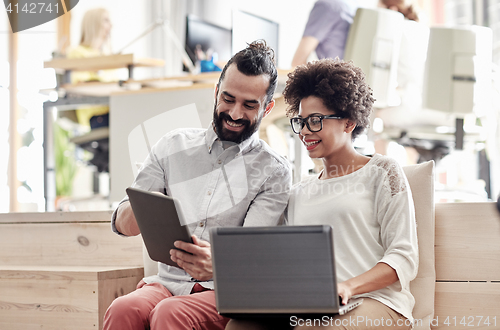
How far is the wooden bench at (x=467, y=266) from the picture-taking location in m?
1.23

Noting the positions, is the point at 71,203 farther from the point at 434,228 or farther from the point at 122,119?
the point at 434,228

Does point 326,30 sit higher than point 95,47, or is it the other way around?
point 95,47

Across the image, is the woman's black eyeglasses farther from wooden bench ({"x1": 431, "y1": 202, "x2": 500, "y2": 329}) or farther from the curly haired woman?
wooden bench ({"x1": 431, "y1": 202, "x2": 500, "y2": 329})

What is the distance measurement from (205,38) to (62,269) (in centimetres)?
211

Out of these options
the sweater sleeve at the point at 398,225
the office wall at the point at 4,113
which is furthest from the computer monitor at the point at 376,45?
the office wall at the point at 4,113

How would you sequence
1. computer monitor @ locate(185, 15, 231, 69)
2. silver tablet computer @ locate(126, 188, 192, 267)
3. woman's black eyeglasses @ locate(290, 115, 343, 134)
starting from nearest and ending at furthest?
silver tablet computer @ locate(126, 188, 192, 267) < woman's black eyeglasses @ locate(290, 115, 343, 134) < computer monitor @ locate(185, 15, 231, 69)

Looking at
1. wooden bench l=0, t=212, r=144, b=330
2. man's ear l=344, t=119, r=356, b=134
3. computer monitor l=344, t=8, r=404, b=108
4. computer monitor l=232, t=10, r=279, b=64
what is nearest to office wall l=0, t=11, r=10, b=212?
computer monitor l=232, t=10, r=279, b=64

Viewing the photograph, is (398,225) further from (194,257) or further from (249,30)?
(249,30)

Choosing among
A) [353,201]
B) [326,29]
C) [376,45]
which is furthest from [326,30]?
[353,201]

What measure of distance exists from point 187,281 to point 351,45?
5.51ft

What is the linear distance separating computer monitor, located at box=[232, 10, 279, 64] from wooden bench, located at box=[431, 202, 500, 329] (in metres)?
1.29

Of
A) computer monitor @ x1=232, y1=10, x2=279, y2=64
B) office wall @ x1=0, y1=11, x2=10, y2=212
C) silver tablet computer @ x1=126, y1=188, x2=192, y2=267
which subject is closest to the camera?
silver tablet computer @ x1=126, y1=188, x2=192, y2=267

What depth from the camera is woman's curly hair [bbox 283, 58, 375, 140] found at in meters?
1.23

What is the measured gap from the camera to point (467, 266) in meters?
1.26
